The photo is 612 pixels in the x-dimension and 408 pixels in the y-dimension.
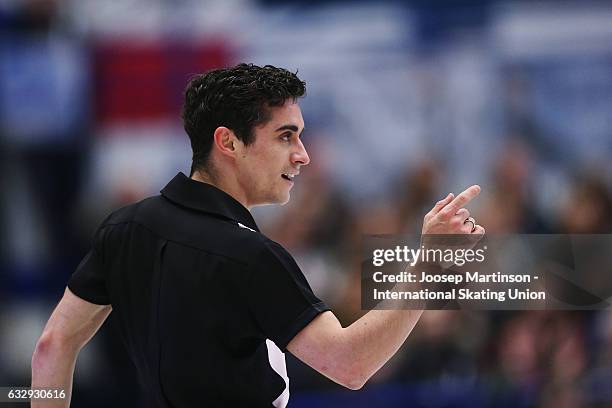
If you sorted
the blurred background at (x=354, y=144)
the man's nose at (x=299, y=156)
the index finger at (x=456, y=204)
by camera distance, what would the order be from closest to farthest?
the index finger at (x=456, y=204) < the man's nose at (x=299, y=156) < the blurred background at (x=354, y=144)

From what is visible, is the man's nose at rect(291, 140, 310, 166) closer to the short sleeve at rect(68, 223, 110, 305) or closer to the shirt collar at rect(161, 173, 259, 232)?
the shirt collar at rect(161, 173, 259, 232)

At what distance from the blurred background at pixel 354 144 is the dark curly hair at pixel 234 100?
6.85ft

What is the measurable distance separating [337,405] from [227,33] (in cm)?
174

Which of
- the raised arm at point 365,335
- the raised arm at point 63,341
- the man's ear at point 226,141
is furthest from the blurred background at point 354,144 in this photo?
the raised arm at point 365,335

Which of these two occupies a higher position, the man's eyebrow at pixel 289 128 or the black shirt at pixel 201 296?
the man's eyebrow at pixel 289 128

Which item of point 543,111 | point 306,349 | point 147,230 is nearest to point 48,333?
point 147,230

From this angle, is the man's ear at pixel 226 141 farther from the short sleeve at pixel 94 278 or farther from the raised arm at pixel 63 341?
the raised arm at pixel 63 341

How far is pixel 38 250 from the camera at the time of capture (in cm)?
421

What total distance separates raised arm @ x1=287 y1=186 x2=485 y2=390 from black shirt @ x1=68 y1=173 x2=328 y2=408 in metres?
0.03

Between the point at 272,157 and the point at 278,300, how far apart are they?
1.26ft

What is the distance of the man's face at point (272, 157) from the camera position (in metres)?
1.96

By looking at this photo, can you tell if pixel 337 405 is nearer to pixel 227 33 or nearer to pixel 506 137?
pixel 506 137

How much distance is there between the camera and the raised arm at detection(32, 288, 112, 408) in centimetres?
204

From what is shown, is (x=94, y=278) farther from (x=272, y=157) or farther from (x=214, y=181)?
(x=272, y=157)
